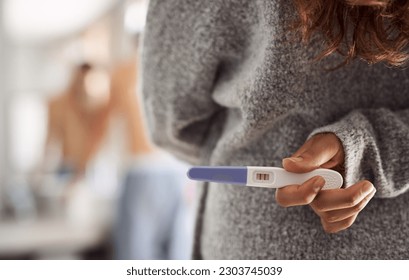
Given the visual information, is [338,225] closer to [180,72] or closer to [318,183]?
[318,183]

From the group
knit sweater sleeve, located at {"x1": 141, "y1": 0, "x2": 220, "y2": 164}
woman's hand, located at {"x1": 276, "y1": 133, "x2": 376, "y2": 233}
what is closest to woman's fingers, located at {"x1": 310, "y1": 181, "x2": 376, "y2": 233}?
woman's hand, located at {"x1": 276, "y1": 133, "x2": 376, "y2": 233}

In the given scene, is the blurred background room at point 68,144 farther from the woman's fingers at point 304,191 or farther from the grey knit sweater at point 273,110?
the woman's fingers at point 304,191

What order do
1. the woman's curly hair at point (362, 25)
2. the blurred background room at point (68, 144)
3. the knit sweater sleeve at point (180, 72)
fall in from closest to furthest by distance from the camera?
1. the woman's curly hair at point (362, 25)
2. the knit sweater sleeve at point (180, 72)
3. the blurred background room at point (68, 144)

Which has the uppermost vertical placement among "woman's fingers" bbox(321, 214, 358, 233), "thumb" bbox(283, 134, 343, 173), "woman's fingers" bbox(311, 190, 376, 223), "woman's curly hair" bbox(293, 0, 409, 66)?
"woman's curly hair" bbox(293, 0, 409, 66)

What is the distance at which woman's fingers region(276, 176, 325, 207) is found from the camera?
1.22 ft

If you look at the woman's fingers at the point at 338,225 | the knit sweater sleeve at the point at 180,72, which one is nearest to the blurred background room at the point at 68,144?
the knit sweater sleeve at the point at 180,72

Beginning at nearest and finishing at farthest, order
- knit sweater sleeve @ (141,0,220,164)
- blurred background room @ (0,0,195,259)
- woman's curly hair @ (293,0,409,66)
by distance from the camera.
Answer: woman's curly hair @ (293,0,409,66) < knit sweater sleeve @ (141,0,220,164) < blurred background room @ (0,0,195,259)

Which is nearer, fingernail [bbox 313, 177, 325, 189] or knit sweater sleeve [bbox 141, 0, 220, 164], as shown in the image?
fingernail [bbox 313, 177, 325, 189]

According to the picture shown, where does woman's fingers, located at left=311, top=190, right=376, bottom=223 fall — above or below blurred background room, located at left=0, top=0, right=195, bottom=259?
above

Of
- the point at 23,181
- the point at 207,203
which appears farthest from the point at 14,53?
the point at 207,203

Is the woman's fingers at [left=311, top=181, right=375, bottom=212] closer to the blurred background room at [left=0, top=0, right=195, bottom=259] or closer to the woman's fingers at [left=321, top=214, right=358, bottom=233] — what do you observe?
the woman's fingers at [left=321, top=214, right=358, bottom=233]

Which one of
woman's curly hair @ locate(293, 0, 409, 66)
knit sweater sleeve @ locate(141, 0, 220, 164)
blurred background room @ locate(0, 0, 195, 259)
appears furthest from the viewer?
blurred background room @ locate(0, 0, 195, 259)

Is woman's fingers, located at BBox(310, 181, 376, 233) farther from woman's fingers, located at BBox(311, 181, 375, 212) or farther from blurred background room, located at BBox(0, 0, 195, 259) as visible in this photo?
blurred background room, located at BBox(0, 0, 195, 259)

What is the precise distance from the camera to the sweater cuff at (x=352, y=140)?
1.29ft
